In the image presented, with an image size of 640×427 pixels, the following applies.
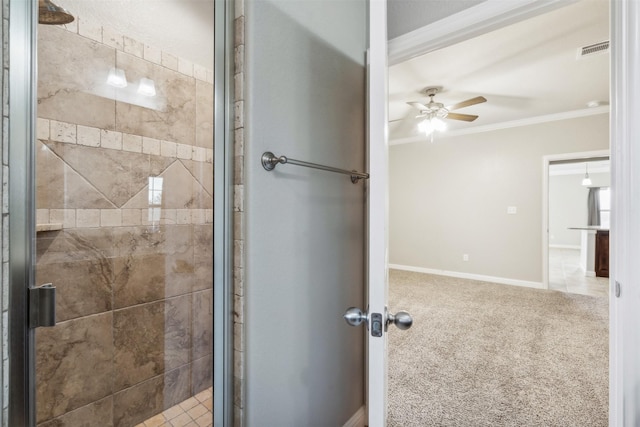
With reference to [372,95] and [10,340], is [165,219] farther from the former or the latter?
[372,95]

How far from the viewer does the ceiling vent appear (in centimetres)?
265

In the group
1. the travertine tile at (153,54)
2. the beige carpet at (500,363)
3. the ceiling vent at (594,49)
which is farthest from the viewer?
the ceiling vent at (594,49)

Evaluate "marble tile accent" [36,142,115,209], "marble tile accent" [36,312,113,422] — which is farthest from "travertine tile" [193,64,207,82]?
"marble tile accent" [36,312,113,422]

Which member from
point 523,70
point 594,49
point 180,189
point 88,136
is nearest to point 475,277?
point 523,70

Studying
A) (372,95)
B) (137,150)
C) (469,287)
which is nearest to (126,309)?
(137,150)

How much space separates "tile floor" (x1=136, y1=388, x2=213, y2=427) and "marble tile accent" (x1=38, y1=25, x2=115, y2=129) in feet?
3.49

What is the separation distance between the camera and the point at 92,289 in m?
1.12

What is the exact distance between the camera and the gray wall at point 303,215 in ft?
3.73

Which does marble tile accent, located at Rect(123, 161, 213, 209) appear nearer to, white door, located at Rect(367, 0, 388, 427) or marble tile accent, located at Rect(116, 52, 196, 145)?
marble tile accent, located at Rect(116, 52, 196, 145)

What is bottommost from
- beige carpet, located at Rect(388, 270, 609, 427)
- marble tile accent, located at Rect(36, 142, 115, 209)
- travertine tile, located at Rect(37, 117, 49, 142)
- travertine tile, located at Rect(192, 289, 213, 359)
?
beige carpet, located at Rect(388, 270, 609, 427)

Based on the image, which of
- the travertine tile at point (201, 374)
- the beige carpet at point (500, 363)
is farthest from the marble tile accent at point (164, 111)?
the beige carpet at point (500, 363)

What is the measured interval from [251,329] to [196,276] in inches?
12.7

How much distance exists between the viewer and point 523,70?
321 centimetres

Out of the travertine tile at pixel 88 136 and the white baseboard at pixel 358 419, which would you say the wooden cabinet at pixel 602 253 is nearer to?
the white baseboard at pixel 358 419
